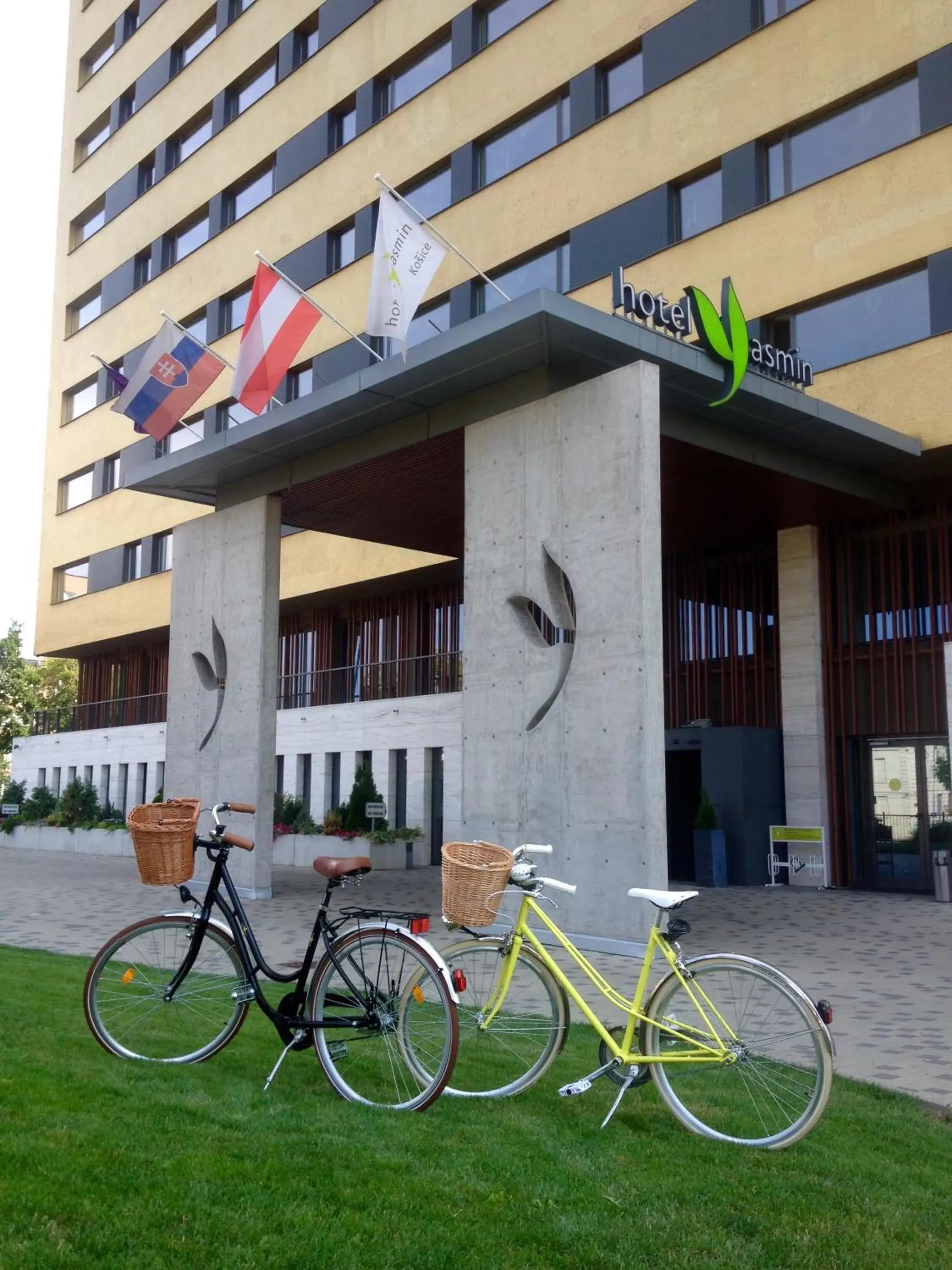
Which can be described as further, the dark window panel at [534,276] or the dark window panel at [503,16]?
the dark window panel at [503,16]

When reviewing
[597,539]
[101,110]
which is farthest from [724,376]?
[101,110]

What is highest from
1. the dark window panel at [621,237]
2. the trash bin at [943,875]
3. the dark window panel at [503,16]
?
the dark window panel at [503,16]

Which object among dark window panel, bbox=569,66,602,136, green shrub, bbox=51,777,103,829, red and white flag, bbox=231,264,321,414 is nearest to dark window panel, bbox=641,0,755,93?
dark window panel, bbox=569,66,602,136

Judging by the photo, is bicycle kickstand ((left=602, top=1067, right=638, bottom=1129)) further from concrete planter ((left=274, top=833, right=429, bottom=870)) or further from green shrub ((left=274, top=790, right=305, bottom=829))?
green shrub ((left=274, top=790, right=305, bottom=829))

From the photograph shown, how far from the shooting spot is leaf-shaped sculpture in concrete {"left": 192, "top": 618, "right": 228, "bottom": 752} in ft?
61.8

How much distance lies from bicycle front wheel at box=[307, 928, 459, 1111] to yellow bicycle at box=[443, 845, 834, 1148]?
0.16 metres

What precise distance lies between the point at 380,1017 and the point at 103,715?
120ft

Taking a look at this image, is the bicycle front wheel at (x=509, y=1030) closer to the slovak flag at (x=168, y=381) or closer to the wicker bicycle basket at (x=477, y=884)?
the wicker bicycle basket at (x=477, y=884)

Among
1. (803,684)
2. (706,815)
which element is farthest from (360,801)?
(803,684)

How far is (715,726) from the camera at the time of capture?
21.3 m

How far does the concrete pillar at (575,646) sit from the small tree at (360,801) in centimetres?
1235

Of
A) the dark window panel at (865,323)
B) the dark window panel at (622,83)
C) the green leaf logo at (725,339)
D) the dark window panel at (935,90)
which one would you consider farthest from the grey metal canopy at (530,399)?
the dark window panel at (622,83)

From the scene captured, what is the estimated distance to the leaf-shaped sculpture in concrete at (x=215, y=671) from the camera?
18828mm

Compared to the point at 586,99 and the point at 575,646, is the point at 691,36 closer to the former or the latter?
the point at 586,99
